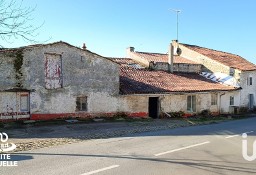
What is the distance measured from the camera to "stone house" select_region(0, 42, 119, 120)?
19688mm

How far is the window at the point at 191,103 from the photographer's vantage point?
28500mm

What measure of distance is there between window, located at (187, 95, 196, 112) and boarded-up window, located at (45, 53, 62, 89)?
1239 cm

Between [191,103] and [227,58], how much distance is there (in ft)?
41.0

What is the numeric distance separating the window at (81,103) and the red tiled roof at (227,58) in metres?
18.8

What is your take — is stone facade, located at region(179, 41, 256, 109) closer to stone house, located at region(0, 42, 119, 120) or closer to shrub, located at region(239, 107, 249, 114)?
shrub, located at region(239, 107, 249, 114)

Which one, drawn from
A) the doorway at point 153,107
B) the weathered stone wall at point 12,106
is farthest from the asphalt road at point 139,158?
the doorway at point 153,107

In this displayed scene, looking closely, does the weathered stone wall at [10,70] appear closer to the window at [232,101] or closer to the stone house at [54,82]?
the stone house at [54,82]

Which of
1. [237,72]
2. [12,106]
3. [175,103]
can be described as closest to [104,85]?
[12,106]

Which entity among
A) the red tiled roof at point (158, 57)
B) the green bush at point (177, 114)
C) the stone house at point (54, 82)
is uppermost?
the red tiled roof at point (158, 57)

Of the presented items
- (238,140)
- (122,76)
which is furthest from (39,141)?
(122,76)

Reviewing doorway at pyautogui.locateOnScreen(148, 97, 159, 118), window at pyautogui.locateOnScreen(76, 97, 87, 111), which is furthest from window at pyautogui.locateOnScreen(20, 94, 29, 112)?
doorway at pyautogui.locateOnScreen(148, 97, 159, 118)

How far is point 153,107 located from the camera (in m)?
26.8

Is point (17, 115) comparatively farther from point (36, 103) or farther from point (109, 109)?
point (109, 109)

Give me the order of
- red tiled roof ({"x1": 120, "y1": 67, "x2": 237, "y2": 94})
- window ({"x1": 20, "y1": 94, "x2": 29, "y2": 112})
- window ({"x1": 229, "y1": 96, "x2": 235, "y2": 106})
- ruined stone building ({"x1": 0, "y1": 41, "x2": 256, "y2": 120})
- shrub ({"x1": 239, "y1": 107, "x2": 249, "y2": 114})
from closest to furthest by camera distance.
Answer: ruined stone building ({"x1": 0, "y1": 41, "x2": 256, "y2": 120})
window ({"x1": 20, "y1": 94, "x2": 29, "y2": 112})
red tiled roof ({"x1": 120, "y1": 67, "x2": 237, "y2": 94})
window ({"x1": 229, "y1": 96, "x2": 235, "y2": 106})
shrub ({"x1": 239, "y1": 107, "x2": 249, "y2": 114})
